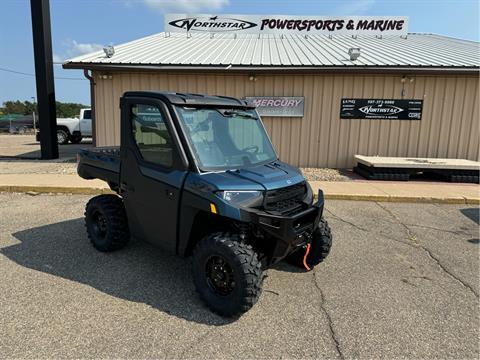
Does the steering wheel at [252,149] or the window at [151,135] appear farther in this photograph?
the steering wheel at [252,149]

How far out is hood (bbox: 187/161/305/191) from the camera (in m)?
2.91

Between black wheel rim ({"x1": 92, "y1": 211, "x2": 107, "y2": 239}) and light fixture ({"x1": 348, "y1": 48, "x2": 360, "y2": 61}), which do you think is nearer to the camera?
black wheel rim ({"x1": 92, "y1": 211, "x2": 107, "y2": 239})

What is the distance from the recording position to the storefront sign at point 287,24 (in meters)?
15.6

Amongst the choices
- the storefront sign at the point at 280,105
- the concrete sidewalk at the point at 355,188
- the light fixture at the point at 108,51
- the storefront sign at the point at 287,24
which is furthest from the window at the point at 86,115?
the storefront sign at the point at 280,105

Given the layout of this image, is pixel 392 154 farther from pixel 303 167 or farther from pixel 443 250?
pixel 443 250

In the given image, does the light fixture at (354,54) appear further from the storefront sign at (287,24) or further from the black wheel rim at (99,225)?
the black wheel rim at (99,225)

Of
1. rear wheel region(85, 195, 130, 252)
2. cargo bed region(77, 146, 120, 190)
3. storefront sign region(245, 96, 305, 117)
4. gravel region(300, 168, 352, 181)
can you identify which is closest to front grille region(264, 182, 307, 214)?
cargo bed region(77, 146, 120, 190)

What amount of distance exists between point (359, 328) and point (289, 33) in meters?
15.7

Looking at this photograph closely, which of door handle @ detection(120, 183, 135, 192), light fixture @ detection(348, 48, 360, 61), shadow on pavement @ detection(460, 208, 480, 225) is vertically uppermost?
light fixture @ detection(348, 48, 360, 61)

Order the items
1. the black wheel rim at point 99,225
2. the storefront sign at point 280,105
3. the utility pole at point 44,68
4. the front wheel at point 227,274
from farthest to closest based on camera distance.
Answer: the utility pole at point 44,68 → the storefront sign at point 280,105 → the black wheel rim at point 99,225 → the front wheel at point 227,274

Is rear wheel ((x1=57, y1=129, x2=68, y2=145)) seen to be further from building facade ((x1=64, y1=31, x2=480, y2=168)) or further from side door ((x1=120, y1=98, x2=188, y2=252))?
side door ((x1=120, y1=98, x2=188, y2=252))

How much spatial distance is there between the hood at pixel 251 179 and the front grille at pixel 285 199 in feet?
0.17

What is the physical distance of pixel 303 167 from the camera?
34.7 feet

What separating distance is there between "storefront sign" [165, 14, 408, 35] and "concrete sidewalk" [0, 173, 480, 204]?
10438 millimetres
